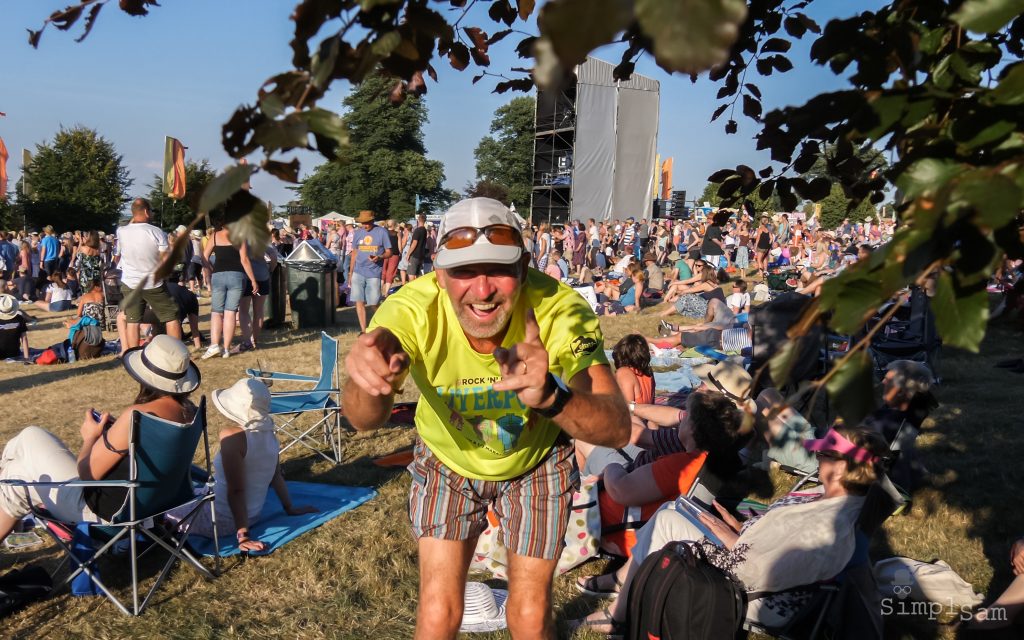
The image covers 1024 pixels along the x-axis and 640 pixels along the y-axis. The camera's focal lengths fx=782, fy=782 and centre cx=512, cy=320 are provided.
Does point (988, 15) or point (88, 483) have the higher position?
point (988, 15)

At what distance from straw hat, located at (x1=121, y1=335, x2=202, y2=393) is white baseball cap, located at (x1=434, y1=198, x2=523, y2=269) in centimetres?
257

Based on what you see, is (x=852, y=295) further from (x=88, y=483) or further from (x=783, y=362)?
(x=88, y=483)

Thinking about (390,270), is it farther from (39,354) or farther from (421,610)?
(421,610)

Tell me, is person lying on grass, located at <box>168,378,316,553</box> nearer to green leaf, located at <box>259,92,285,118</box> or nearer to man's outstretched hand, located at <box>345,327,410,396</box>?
man's outstretched hand, located at <box>345,327,410,396</box>

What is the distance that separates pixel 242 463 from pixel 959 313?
4.64m

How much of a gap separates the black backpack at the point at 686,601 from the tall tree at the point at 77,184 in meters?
50.1

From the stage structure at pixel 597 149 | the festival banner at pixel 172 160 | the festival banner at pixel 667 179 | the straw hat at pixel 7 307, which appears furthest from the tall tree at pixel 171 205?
the festival banner at pixel 667 179

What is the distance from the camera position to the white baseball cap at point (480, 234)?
8.04ft

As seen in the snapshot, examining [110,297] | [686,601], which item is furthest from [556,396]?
[110,297]

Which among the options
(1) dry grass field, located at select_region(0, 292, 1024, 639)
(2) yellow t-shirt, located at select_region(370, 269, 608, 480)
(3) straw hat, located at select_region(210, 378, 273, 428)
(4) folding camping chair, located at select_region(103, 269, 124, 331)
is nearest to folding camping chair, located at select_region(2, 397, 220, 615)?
(1) dry grass field, located at select_region(0, 292, 1024, 639)

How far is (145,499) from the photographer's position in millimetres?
4094

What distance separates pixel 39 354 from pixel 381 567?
899 cm

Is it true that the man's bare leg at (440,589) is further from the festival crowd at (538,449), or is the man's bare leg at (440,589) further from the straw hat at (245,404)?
the straw hat at (245,404)

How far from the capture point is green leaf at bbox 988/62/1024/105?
3.47 feet
